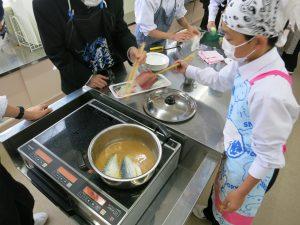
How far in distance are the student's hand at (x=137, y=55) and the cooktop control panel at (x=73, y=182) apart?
0.60 m

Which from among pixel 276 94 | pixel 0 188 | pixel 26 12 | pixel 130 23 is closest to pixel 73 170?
pixel 0 188

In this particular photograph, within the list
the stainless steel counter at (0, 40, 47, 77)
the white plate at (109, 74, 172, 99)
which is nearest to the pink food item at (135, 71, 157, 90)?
the white plate at (109, 74, 172, 99)

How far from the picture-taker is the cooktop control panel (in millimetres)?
617

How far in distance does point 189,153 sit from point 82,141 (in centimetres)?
41

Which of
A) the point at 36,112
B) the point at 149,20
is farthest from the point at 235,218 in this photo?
the point at 149,20

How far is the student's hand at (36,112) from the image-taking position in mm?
868

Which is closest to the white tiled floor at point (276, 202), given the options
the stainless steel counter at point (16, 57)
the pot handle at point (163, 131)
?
the stainless steel counter at point (16, 57)

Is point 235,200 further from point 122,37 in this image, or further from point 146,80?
point 122,37

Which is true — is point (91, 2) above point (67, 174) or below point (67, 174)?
above

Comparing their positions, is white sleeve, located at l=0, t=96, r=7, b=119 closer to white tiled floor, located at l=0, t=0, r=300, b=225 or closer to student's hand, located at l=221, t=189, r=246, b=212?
white tiled floor, located at l=0, t=0, r=300, b=225

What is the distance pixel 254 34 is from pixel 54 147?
2.36 feet

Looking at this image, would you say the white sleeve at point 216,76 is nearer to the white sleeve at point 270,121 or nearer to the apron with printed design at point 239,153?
the apron with printed design at point 239,153

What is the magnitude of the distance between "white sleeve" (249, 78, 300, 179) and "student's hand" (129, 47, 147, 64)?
583 mm

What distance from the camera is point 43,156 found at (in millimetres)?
740
